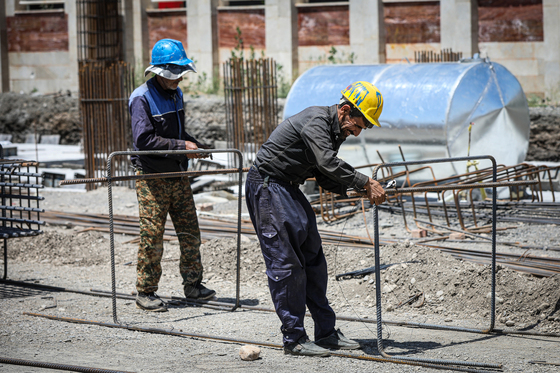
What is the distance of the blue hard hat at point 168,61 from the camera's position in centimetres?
568

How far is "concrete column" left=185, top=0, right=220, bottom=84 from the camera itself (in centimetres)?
2223

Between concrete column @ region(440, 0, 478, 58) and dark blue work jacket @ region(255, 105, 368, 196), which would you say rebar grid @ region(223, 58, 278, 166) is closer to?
concrete column @ region(440, 0, 478, 58)

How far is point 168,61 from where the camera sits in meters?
5.69

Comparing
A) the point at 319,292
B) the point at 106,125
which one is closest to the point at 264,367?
the point at 319,292

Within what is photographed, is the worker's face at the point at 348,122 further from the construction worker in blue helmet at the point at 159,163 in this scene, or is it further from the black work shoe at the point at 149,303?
the black work shoe at the point at 149,303

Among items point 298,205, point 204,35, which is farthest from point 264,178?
point 204,35

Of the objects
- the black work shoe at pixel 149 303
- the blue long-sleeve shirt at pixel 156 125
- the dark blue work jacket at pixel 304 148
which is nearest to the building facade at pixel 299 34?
the blue long-sleeve shirt at pixel 156 125

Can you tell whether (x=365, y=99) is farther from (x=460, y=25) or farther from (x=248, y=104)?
(x=460, y=25)

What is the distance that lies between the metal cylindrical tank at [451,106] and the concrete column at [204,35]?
10.7m

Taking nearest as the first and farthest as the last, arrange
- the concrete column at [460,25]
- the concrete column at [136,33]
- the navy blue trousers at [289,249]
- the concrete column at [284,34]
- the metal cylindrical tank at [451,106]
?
the navy blue trousers at [289,249] < the metal cylindrical tank at [451,106] < the concrete column at [460,25] < the concrete column at [284,34] < the concrete column at [136,33]

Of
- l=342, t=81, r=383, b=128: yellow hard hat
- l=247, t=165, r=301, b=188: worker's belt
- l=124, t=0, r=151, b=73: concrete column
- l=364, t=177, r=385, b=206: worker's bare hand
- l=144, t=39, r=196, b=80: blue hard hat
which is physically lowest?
l=364, t=177, r=385, b=206: worker's bare hand

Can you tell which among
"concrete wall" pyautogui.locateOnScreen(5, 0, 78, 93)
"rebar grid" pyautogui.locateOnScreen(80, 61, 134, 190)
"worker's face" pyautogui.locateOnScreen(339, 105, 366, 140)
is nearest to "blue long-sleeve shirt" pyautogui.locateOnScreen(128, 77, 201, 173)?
"worker's face" pyautogui.locateOnScreen(339, 105, 366, 140)

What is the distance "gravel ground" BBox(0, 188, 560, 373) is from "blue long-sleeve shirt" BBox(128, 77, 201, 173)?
130cm

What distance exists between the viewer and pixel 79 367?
4.20 m
